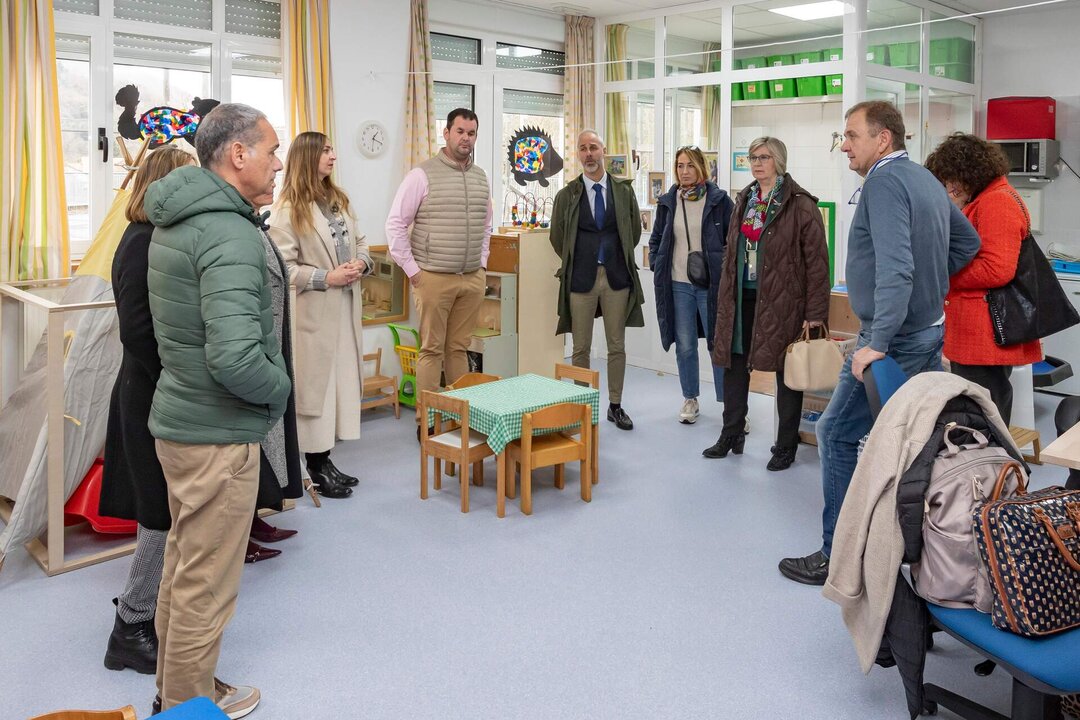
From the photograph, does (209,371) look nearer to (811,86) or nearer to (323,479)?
(323,479)

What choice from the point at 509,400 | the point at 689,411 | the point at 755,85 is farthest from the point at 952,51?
the point at 509,400

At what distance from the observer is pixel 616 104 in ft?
24.4

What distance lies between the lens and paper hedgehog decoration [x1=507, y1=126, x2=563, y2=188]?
719 centimetres

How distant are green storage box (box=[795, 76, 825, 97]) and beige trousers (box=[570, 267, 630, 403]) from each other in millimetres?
1950

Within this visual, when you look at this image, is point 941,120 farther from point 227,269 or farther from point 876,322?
point 227,269

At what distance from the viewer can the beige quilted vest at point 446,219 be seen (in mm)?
5027

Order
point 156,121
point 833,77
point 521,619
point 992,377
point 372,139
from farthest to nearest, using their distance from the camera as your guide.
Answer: point 372,139
point 833,77
point 156,121
point 992,377
point 521,619

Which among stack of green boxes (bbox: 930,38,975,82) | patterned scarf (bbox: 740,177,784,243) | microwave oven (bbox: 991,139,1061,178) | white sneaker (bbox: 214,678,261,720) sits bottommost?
white sneaker (bbox: 214,678,261,720)

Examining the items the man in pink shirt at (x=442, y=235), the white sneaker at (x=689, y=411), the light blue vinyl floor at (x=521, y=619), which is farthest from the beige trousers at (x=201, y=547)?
the white sneaker at (x=689, y=411)

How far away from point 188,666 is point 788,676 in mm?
1628

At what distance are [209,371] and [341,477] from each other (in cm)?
233

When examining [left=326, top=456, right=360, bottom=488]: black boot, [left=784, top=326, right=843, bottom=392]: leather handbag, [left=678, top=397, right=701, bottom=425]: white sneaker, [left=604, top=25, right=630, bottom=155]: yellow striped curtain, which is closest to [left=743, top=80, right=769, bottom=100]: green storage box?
[left=604, top=25, right=630, bottom=155]: yellow striped curtain

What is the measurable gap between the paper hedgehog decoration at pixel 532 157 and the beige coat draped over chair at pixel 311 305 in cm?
324

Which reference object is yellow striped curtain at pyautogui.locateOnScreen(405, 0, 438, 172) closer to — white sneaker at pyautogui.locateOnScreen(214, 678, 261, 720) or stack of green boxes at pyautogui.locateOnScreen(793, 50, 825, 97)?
stack of green boxes at pyautogui.locateOnScreen(793, 50, 825, 97)
